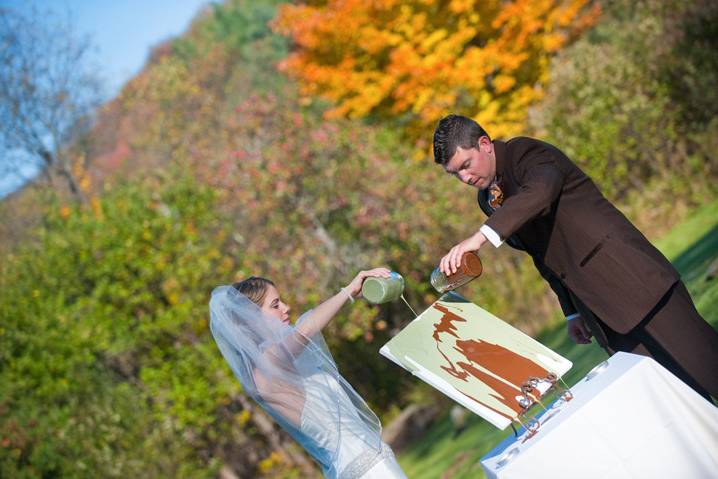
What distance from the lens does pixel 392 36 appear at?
56.6 feet

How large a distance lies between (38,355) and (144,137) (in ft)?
83.4

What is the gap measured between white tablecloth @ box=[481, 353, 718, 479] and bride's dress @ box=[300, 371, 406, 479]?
87 centimetres

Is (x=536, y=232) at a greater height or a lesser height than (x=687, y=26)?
greater

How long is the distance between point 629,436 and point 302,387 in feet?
5.14

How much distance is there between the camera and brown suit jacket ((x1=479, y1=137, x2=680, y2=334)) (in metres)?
3.70

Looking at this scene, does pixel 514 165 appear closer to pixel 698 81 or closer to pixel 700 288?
pixel 700 288

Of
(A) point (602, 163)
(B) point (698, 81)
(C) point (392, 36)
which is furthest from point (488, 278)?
(C) point (392, 36)

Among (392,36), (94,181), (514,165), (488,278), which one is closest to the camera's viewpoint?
(514,165)

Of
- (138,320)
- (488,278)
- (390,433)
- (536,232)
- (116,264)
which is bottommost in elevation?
(390,433)

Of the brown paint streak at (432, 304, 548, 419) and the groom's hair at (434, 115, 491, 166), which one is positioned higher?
the groom's hair at (434, 115, 491, 166)

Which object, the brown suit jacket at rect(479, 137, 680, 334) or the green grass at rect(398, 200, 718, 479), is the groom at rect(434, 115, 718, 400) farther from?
the green grass at rect(398, 200, 718, 479)

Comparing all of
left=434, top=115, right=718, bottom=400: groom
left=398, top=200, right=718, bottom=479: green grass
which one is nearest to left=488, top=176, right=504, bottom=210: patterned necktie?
left=434, top=115, right=718, bottom=400: groom

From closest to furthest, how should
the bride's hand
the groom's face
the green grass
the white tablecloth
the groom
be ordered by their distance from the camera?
the white tablecloth → the groom → the groom's face → the bride's hand → the green grass

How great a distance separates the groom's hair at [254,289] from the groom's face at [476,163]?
1156mm
